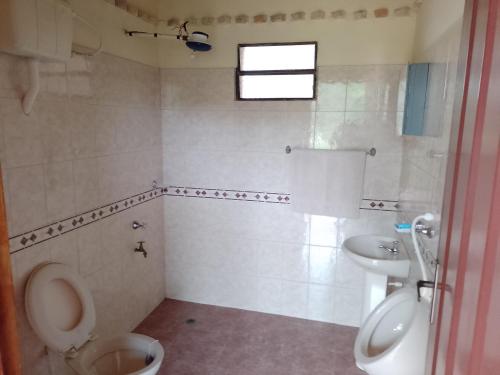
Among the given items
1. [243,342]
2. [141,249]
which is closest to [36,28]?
[141,249]

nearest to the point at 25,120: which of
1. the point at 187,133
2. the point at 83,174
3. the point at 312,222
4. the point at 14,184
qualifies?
the point at 14,184

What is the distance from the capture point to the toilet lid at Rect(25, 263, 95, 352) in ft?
5.48

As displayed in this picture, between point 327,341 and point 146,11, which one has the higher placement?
point 146,11

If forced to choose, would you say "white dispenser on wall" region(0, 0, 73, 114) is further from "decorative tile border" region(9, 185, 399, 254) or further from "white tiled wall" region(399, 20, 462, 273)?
"white tiled wall" region(399, 20, 462, 273)

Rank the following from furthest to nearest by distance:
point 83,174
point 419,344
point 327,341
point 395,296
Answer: point 327,341 < point 83,174 < point 395,296 < point 419,344

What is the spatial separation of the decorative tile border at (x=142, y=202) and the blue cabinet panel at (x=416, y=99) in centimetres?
71

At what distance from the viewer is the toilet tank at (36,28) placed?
1.38 meters

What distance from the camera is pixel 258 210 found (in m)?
2.88

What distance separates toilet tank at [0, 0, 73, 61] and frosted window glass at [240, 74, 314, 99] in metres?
1.39

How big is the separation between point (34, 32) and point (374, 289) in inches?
92.3

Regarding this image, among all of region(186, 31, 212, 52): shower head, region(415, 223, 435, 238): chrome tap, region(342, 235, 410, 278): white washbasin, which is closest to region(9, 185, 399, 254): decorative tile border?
region(342, 235, 410, 278): white washbasin

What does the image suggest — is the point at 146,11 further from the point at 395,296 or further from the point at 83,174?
the point at 395,296

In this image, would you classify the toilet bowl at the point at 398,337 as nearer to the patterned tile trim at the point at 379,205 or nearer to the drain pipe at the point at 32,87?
the patterned tile trim at the point at 379,205

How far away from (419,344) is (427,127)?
3.43ft
